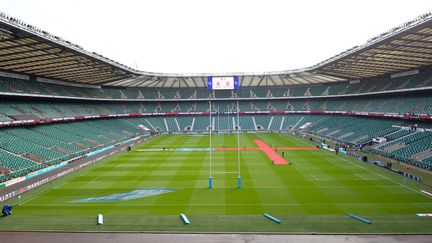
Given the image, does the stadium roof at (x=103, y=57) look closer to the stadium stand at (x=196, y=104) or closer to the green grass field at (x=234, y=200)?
the stadium stand at (x=196, y=104)

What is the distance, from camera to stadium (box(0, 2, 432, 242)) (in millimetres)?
19375

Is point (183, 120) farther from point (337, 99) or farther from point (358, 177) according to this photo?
point (358, 177)

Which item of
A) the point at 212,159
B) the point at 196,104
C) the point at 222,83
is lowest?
the point at 212,159

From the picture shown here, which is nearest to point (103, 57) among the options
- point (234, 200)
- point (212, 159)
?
point (212, 159)

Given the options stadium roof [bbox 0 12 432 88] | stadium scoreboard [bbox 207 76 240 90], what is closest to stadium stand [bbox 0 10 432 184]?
stadium roof [bbox 0 12 432 88]

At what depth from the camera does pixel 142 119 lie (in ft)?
277

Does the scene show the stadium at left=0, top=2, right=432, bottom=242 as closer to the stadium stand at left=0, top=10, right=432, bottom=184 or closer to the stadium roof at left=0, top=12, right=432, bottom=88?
the stadium roof at left=0, top=12, right=432, bottom=88

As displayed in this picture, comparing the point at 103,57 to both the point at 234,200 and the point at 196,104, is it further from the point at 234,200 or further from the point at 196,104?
the point at 196,104

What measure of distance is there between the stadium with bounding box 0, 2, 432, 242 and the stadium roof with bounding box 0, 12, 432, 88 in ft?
0.60

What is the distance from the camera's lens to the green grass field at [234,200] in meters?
18.1

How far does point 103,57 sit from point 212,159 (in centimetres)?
2433

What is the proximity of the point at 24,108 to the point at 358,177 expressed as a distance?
50.5 meters

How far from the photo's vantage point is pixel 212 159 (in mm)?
40938

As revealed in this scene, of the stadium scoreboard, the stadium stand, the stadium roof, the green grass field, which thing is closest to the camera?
the green grass field
